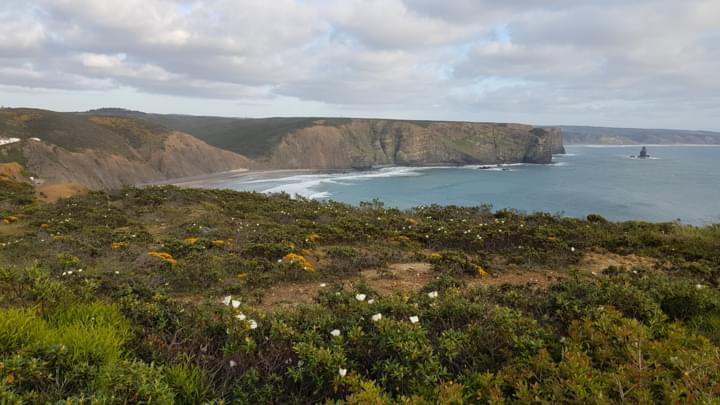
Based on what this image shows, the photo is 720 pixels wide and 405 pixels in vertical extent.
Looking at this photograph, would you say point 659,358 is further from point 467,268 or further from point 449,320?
point 467,268

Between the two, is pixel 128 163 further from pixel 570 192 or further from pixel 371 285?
pixel 371 285

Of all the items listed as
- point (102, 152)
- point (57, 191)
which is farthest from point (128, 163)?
point (57, 191)

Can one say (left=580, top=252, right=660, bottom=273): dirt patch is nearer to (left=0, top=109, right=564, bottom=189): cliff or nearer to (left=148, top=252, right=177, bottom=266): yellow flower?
(left=148, top=252, right=177, bottom=266): yellow flower

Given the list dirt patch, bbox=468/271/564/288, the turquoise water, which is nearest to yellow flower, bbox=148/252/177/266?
dirt patch, bbox=468/271/564/288

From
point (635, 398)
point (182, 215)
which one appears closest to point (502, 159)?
point (182, 215)

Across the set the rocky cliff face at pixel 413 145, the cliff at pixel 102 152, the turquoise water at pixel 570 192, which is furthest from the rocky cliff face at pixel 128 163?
the rocky cliff face at pixel 413 145

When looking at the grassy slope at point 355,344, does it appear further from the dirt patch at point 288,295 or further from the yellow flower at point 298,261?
the yellow flower at point 298,261
